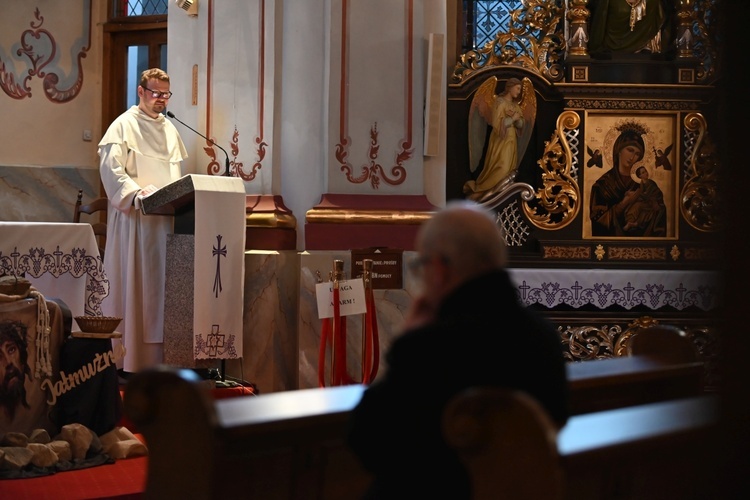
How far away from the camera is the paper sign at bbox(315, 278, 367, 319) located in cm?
707

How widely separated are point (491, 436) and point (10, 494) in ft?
10.9

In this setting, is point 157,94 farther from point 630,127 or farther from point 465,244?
point 465,244

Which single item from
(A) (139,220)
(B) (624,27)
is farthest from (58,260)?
(B) (624,27)

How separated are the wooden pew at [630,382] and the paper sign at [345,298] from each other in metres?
3.26

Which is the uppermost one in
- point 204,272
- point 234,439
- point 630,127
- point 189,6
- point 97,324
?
point 189,6

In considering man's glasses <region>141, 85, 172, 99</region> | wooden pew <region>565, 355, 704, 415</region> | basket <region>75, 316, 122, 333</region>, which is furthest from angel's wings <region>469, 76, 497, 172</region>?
wooden pew <region>565, 355, 704, 415</region>

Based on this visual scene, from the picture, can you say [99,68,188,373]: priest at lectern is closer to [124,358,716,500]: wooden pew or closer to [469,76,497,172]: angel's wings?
[469,76,497,172]: angel's wings

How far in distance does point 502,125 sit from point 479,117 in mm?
231

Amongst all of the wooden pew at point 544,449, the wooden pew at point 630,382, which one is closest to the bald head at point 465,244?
the wooden pew at point 544,449

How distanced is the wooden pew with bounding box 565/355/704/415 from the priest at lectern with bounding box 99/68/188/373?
467 cm

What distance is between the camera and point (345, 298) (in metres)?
7.14

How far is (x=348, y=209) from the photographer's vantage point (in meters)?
7.94

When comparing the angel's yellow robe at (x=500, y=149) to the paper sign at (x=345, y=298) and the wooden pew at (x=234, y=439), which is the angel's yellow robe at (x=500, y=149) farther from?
the wooden pew at (x=234, y=439)

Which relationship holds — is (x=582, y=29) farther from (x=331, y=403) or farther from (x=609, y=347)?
(x=331, y=403)
